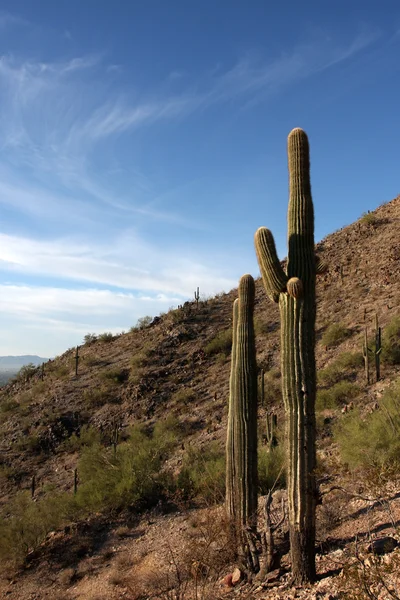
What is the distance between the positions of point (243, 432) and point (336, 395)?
8.01 meters

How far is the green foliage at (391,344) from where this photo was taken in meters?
17.0

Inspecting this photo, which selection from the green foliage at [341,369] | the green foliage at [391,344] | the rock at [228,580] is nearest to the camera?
→ the rock at [228,580]

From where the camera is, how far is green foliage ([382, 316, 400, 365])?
17028 mm

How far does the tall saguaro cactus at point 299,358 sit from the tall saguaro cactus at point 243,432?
5.92 ft

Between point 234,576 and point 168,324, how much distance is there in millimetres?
21786

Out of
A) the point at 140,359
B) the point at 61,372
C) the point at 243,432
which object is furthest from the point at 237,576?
the point at 61,372

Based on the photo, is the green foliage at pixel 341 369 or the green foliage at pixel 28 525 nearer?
the green foliage at pixel 28 525

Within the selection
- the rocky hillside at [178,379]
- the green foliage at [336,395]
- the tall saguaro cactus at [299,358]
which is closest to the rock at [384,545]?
the tall saguaro cactus at [299,358]

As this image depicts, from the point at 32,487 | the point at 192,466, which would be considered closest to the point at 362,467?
the point at 192,466

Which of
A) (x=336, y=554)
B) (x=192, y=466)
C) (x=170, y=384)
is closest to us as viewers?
(x=336, y=554)

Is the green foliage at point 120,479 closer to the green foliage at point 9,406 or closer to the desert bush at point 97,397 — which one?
the desert bush at point 97,397

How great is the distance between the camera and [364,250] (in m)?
28.6

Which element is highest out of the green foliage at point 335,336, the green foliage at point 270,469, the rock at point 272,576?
the green foliage at point 335,336

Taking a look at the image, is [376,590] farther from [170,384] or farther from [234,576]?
[170,384]
